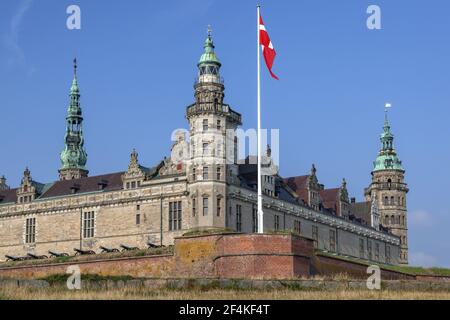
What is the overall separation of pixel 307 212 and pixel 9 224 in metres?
29.2

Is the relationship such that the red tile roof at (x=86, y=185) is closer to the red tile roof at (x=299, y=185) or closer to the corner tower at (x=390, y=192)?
the red tile roof at (x=299, y=185)

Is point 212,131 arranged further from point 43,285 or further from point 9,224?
point 43,285

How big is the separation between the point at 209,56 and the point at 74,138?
42.7 m

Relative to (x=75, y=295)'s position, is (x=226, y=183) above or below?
above

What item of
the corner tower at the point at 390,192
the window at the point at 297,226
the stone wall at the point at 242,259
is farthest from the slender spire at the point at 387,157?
the stone wall at the point at 242,259

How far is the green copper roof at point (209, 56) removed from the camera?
7812cm

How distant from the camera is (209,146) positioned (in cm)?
7569

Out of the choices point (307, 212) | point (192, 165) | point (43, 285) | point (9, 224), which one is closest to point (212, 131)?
point (192, 165)

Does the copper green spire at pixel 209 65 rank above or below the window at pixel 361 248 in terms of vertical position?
above

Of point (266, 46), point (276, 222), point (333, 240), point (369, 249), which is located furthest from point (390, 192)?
point (266, 46)

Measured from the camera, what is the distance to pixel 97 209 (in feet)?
268

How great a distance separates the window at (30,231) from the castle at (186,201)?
0.31 ft

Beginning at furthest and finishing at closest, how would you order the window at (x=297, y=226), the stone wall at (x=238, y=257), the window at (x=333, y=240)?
the window at (x=333, y=240)
the window at (x=297, y=226)
the stone wall at (x=238, y=257)

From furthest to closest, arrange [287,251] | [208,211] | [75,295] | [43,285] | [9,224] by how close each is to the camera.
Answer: [9,224], [208,211], [287,251], [43,285], [75,295]
